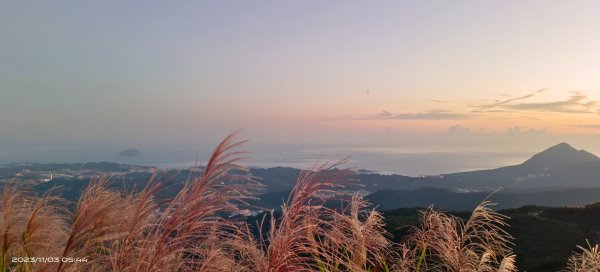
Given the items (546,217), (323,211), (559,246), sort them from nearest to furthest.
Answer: (323,211) < (559,246) < (546,217)

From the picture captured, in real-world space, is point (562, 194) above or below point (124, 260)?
below

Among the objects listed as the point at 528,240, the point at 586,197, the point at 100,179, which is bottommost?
the point at 586,197

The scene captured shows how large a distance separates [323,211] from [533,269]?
2861 cm

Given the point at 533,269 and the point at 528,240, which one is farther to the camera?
the point at 528,240

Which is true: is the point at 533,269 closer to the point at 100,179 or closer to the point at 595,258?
the point at 595,258

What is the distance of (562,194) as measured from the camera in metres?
151

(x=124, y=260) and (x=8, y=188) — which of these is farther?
(x=8, y=188)

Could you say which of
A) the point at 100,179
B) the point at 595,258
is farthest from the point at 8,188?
the point at 595,258

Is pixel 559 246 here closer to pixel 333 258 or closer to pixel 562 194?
pixel 333 258

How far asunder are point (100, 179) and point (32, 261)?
5.39ft

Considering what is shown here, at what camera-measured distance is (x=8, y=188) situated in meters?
5.65

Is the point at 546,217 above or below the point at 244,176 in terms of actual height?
below

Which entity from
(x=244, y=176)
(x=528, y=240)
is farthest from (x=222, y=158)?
(x=528, y=240)

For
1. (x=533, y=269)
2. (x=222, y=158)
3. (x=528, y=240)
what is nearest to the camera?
(x=222, y=158)
